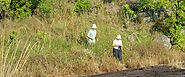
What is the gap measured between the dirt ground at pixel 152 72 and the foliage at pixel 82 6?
7.27 metres

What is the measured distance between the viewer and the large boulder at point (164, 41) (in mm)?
22219

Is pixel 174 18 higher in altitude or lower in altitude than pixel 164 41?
higher

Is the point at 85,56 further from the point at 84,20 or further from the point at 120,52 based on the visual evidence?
the point at 84,20

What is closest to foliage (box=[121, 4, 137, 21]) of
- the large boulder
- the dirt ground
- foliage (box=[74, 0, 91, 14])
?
foliage (box=[74, 0, 91, 14])

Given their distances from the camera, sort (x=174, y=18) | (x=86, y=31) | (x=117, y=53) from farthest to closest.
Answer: (x=174, y=18)
(x=86, y=31)
(x=117, y=53)

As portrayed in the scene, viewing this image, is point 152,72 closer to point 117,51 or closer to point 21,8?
point 117,51

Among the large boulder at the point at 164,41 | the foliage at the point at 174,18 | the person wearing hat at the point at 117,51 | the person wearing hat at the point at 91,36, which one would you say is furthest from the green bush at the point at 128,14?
the person wearing hat at the point at 117,51

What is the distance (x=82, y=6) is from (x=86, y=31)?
283cm

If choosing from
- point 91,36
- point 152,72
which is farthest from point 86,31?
point 152,72

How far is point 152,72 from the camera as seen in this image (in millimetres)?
16969

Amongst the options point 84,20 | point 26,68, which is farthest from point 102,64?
point 84,20

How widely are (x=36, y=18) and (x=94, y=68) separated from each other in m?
6.57

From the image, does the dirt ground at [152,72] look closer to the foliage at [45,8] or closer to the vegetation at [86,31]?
the vegetation at [86,31]

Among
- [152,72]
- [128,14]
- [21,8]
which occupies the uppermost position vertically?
[21,8]
